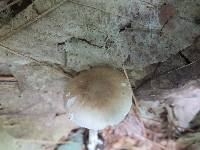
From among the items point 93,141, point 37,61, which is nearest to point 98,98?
point 37,61

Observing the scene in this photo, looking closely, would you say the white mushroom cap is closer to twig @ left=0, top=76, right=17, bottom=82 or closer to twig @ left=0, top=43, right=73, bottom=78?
twig @ left=0, top=43, right=73, bottom=78

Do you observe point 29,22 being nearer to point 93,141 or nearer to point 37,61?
point 37,61

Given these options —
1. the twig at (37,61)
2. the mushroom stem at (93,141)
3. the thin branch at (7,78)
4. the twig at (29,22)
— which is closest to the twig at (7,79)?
the thin branch at (7,78)

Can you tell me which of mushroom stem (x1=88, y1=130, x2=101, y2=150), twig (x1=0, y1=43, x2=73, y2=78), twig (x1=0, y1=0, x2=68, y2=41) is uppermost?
twig (x1=0, y1=0, x2=68, y2=41)

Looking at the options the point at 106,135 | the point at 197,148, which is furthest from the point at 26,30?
the point at 197,148

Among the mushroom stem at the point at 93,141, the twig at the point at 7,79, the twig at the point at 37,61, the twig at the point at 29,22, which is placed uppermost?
the twig at the point at 29,22

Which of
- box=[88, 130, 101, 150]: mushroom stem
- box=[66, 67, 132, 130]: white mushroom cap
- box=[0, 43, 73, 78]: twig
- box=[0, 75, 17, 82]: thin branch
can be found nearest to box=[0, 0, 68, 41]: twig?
box=[0, 43, 73, 78]: twig

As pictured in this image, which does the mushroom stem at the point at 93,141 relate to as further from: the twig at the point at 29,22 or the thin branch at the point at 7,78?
the twig at the point at 29,22

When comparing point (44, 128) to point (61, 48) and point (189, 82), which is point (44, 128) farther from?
point (189, 82)

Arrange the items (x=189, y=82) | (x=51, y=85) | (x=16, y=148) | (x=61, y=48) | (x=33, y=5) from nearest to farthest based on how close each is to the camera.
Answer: (x=33, y=5), (x=61, y=48), (x=189, y=82), (x=51, y=85), (x=16, y=148)
